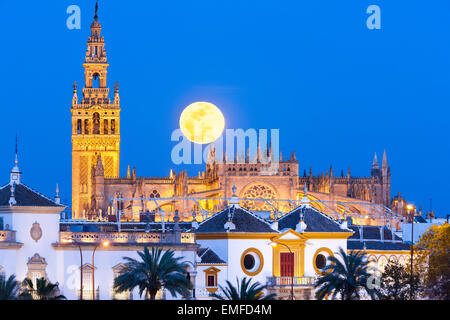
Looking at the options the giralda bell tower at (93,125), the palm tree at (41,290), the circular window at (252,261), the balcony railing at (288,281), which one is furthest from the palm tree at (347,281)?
the giralda bell tower at (93,125)

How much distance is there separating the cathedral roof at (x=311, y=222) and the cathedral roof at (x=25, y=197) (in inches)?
723

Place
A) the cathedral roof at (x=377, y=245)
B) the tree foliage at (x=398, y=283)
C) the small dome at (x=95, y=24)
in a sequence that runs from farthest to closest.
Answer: the small dome at (x=95, y=24), the cathedral roof at (x=377, y=245), the tree foliage at (x=398, y=283)

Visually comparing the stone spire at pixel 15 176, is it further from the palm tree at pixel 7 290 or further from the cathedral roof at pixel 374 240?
the cathedral roof at pixel 374 240

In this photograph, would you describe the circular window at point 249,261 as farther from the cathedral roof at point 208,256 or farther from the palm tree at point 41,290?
the palm tree at point 41,290

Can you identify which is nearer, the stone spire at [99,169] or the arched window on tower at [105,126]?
the stone spire at [99,169]

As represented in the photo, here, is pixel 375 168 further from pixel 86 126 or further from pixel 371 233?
pixel 371 233

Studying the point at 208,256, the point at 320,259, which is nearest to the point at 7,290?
the point at 208,256

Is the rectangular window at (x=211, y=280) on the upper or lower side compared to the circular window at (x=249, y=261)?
lower

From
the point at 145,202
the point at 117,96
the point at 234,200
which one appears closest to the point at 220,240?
the point at 234,200

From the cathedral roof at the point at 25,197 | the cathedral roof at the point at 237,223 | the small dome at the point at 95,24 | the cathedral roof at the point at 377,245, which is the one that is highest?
the small dome at the point at 95,24

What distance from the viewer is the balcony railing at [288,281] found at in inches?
3142

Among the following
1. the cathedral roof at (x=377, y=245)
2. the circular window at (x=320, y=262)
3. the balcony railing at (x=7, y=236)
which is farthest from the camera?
the cathedral roof at (x=377, y=245)

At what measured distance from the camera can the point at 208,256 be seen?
3100 inches

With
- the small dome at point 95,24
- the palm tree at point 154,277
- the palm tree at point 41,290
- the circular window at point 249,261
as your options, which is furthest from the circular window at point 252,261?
the small dome at point 95,24
